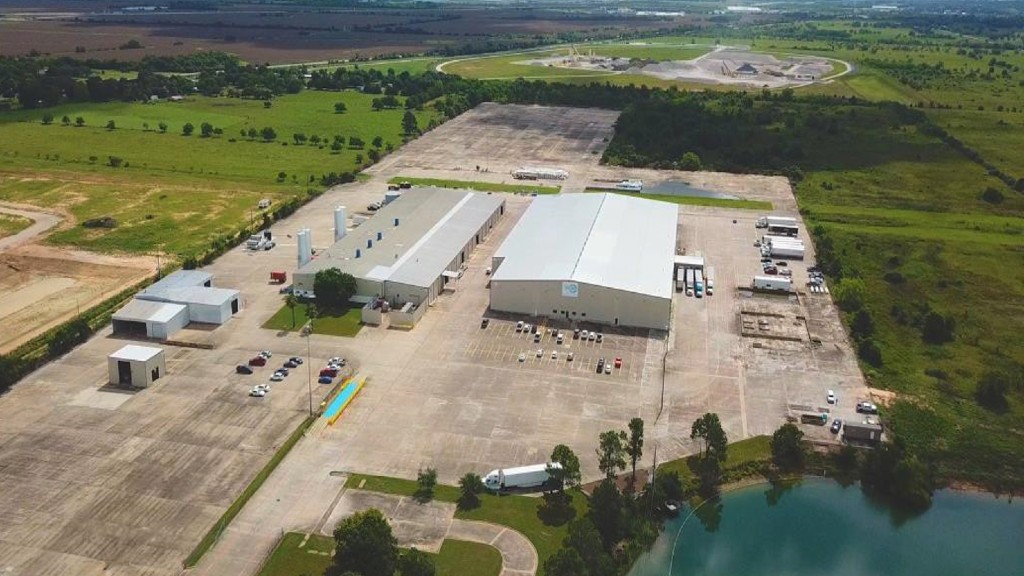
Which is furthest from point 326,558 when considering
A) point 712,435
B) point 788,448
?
point 788,448

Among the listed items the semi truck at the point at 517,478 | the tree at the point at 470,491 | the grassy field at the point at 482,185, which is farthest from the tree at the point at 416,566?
the grassy field at the point at 482,185

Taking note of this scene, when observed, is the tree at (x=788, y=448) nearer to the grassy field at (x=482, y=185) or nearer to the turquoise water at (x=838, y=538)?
the turquoise water at (x=838, y=538)

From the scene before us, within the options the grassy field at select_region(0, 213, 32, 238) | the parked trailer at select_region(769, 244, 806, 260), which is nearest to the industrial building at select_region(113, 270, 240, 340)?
the grassy field at select_region(0, 213, 32, 238)

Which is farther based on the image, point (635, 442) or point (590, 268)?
point (590, 268)

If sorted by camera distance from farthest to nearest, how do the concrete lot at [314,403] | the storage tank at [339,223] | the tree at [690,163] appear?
the tree at [690,163] < the storage tank at [339,223] < the concrete lot at [314,403]

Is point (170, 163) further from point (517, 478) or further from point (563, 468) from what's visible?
point (563, 468)

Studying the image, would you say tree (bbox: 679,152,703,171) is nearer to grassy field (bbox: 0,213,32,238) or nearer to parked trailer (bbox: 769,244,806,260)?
parked trailer (bbox: 769,244,806,260)
